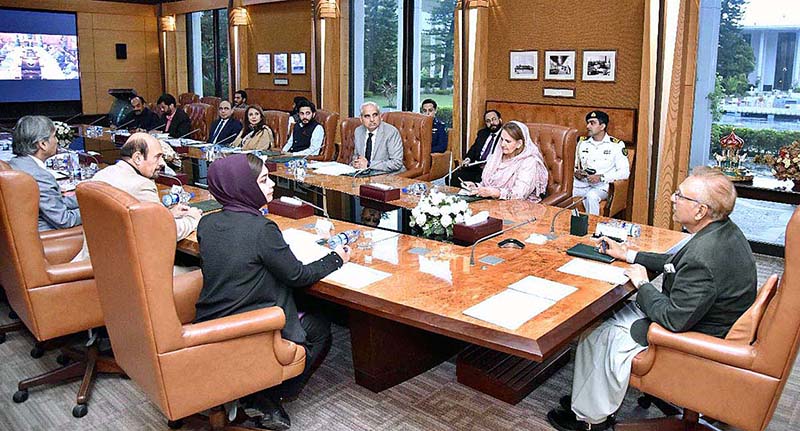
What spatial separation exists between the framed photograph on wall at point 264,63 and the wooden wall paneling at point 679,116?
660 centimetres

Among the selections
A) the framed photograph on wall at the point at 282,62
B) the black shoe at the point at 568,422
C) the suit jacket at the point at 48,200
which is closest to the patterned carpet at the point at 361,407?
the black shoe at the point at 568,422

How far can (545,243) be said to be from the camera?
10.1 ft

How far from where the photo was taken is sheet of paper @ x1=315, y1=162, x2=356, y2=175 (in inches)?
196

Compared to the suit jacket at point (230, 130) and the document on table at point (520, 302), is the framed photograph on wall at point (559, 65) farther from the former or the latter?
the document on table at point (520, 302)

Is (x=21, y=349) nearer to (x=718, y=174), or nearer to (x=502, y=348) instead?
(x=502, y=348)

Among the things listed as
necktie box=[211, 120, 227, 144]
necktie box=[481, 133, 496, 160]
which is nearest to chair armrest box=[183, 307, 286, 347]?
necktie box=[481, 133, 496, 160]

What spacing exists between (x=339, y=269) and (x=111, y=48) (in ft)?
37.9

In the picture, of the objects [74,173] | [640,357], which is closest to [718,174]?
[640,357]

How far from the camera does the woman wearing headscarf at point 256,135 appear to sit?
671 centimetres

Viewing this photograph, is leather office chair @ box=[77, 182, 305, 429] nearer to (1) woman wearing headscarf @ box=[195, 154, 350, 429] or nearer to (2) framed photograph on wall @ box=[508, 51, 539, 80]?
(1) woman wearing headscarf @ box=[195, 154, 350, 429]

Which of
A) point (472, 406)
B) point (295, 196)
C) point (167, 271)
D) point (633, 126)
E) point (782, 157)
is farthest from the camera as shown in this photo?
point (633, 126)

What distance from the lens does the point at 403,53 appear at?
8.80 metres

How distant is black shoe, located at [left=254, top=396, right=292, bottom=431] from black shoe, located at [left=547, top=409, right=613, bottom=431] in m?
1.08

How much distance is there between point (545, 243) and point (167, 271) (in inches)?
65.5
